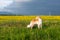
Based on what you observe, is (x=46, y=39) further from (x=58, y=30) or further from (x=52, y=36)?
(x=58, y=30)

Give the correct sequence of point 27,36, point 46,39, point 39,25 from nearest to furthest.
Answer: point 46,39 < point 27,36 < point 39,25

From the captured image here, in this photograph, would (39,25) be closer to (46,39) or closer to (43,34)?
(43,34)

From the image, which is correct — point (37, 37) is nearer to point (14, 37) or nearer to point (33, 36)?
point (33, 36)

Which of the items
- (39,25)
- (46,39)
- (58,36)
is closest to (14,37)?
(46,39)

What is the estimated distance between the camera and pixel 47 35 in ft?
22.5

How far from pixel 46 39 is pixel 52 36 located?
696 millimetres

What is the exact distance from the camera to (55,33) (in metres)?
7.22

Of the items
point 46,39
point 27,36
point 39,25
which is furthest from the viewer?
point 39,25

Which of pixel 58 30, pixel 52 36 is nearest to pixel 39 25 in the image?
pixel 58 30

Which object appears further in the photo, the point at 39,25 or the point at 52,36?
the point at 39,25

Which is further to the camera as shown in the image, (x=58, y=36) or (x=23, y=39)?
(x=58, y=36)

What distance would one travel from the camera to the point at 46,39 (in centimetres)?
629

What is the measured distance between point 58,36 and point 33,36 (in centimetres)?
93

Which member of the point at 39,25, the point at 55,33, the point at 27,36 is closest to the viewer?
the point at 27,36
